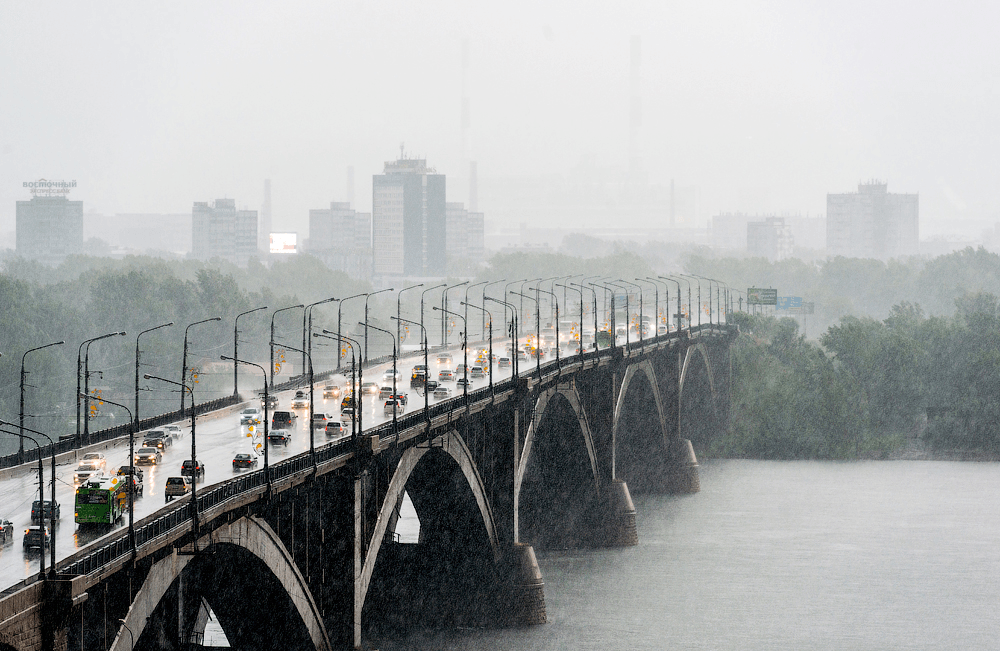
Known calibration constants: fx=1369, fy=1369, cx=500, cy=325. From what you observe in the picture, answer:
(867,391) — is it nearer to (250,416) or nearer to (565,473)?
(565,473)

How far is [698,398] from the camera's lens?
12231 centimetres

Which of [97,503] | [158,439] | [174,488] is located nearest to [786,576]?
[158,439]

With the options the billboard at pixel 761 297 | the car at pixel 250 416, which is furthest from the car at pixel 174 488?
the billboard at pixel 761 297

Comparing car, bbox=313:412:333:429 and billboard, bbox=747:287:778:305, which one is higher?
billboard, bbox=747:287:778:305

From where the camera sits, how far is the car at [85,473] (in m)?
38.8

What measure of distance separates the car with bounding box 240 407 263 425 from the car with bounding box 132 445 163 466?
8.76 metres

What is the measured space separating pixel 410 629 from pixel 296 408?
433 inches

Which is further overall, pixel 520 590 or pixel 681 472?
pixel 681 472

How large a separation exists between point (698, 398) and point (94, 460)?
8614cm

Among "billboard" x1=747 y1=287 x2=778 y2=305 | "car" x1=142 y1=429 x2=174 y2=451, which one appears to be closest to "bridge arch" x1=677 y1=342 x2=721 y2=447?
"billboard" x1=747 y1=287 x2=778 y2=305

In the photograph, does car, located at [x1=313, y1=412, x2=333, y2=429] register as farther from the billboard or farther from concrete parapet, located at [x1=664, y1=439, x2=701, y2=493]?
the billboard

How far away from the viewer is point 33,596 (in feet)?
80.3

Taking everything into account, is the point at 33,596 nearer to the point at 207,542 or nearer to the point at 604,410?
the point at 207,542

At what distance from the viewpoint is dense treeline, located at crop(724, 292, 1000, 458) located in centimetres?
11856
